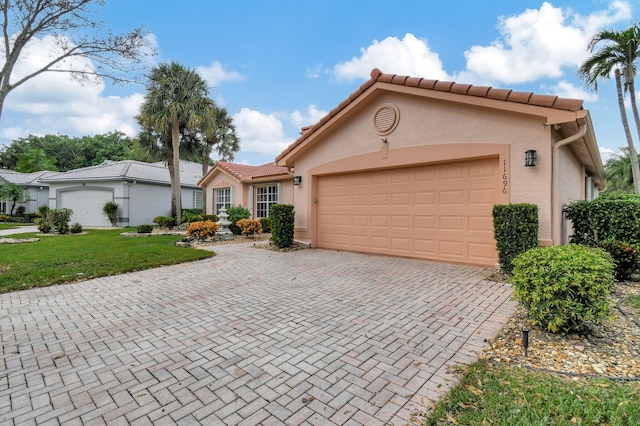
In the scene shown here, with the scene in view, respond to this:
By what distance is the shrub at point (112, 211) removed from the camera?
19.5 m

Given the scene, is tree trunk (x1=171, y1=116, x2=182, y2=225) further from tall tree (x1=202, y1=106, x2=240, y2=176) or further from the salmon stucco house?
the salmon stucco house

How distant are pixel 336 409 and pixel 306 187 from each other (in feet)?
27.5

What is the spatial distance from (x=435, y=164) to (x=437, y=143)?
20.3 inches

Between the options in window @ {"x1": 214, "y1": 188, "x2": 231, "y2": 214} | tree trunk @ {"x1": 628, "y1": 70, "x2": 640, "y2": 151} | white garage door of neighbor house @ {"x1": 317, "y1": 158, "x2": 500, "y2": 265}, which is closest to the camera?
white garage door of neighbor house @ {"x1": 317, "y1": 158, "x2": 500, "y2": 265}

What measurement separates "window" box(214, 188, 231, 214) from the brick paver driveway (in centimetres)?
1210

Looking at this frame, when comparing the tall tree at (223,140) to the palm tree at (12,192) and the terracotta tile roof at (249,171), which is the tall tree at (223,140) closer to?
the terracotta tile roof at (249,171)

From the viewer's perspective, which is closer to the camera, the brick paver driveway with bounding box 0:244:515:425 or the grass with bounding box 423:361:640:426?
the grass with bounding box 423:361:640:426

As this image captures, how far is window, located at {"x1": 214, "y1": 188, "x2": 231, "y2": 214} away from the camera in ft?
58.2

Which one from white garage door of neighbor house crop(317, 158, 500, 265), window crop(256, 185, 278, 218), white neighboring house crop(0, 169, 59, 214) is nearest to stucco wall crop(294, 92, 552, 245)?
white garage door of neighbor house crop(317, 158, 500, 265)

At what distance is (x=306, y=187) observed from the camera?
10219mm

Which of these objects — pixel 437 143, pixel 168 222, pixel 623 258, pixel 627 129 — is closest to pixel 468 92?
pixel 437 143

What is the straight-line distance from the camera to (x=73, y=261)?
7570 mm

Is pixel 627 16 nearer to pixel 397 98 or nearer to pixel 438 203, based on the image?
pixel 397 98

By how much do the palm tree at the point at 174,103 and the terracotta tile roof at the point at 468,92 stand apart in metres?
11.1
